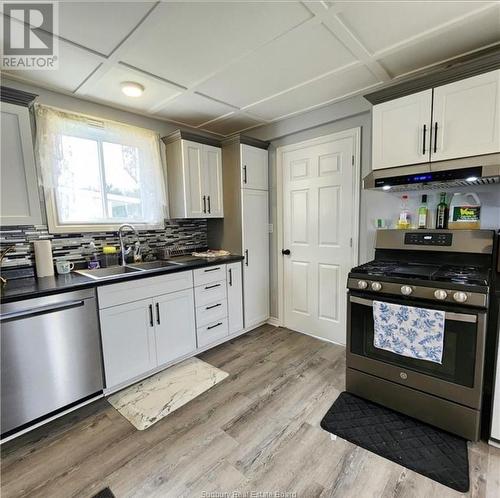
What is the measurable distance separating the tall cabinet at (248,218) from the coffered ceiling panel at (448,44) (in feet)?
4.83

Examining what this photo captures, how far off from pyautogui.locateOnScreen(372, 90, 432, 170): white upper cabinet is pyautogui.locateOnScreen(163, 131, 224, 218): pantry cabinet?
165 cm

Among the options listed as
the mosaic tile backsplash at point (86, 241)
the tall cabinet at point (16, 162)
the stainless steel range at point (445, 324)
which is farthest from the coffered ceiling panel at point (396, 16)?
the mosaic tile backsplash at point (86, 241)

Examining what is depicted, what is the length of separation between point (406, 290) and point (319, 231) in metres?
1.28

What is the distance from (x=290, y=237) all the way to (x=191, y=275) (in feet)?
4.00

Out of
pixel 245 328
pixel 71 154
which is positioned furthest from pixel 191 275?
pixel 71 154

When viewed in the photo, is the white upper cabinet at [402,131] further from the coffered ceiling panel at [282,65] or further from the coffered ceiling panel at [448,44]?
the coffered ceiling panel at [282,65]

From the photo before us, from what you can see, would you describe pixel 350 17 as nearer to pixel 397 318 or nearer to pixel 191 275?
pixel 397 318

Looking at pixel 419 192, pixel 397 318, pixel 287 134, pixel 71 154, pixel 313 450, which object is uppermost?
pixel 287 134

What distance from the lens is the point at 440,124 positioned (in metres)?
1.75

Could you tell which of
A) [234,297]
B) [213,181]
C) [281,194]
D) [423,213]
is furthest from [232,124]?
[423,213]

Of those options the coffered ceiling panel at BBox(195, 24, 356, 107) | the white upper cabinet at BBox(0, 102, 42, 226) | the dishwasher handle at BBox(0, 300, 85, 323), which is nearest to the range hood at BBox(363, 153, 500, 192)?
the coffered ceiling panel at BBox(195, 24, 356, 107)

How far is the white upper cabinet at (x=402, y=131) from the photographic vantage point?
181 cm

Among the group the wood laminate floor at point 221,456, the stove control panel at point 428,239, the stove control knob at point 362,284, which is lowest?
the wood laminate floor at point 221,456

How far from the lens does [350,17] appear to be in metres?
1.49
